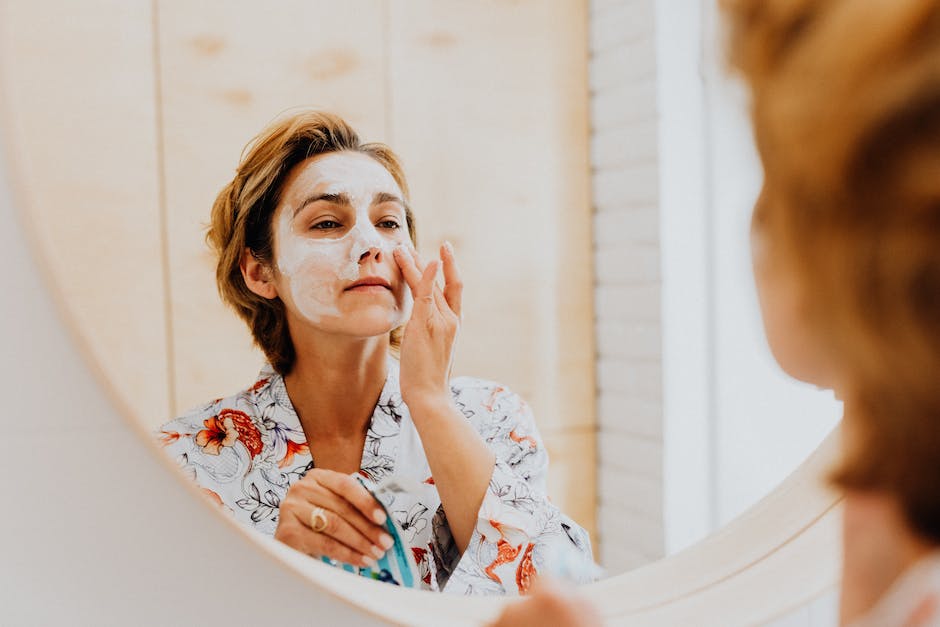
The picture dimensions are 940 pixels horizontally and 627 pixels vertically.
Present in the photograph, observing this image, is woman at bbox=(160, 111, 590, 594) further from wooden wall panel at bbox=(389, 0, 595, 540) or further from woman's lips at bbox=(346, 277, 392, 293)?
wooden wall panel at bbox=(389, 0, 595, 540)

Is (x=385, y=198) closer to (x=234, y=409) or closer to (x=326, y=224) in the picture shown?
(x=326, y=224)

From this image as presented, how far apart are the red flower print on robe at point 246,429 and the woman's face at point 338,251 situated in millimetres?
63

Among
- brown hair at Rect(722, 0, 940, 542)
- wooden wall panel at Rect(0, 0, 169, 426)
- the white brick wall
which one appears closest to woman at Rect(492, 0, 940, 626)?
brown hair at Rect(722, 0, 940, 542)

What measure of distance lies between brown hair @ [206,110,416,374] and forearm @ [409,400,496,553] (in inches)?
2.0

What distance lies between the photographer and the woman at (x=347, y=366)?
1.39 ft

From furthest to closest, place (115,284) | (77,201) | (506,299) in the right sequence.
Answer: (506,299) < (115,284) < (77,201)

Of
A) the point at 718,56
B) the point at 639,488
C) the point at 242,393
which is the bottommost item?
the point at 639,488

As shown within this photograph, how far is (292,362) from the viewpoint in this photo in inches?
17.5

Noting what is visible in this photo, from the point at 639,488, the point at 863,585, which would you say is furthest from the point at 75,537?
the point at 639,488

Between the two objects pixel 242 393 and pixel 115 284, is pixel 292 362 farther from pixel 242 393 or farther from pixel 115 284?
pixel 115 284

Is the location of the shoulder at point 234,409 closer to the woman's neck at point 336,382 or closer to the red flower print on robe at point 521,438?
the woman's neck at point 336,382

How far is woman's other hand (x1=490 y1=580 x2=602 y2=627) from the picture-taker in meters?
0.26

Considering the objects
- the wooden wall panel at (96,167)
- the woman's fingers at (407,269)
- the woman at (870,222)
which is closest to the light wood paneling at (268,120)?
the wooden wall panel at (96,167)

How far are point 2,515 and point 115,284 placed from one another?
0.94 ft
